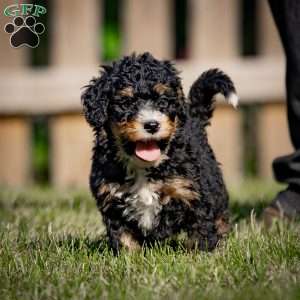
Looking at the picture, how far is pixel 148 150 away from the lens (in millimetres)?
4086

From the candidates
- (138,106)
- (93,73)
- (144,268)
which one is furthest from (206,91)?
(93,73)

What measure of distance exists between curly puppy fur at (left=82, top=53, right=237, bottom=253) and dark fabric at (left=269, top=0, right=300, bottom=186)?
1107 millimetres

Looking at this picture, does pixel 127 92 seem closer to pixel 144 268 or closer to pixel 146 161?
pixel 146 161

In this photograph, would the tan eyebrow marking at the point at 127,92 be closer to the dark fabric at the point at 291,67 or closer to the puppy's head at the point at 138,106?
the puppy's head at the point at 138,106

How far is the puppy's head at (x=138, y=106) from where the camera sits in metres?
4.04

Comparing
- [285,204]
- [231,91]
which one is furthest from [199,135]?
[285,204]

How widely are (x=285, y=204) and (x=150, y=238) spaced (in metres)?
1.30

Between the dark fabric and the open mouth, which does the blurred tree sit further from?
the open mouth

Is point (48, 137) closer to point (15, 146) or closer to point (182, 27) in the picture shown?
point (15, 146)

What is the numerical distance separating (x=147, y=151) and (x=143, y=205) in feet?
0.87

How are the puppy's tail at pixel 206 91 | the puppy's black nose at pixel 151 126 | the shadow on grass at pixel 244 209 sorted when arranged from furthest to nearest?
the shadow on grass at pixel 244 209
the puppy's tail at pixel 206 91
the puppy's black nose at pixel 151 126

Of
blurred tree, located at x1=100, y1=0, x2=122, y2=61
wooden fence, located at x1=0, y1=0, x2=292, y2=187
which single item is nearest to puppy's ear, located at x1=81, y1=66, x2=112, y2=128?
wooden fence, located at x1=0, y1=0, x2=292, y2=187

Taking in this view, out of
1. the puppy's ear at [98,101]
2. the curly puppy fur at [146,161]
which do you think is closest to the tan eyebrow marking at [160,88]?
the curly puppy fur at [146,161]

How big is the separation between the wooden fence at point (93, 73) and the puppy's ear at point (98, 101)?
4372mm
